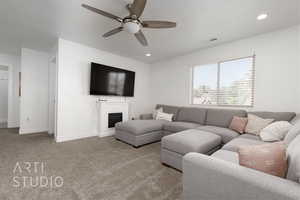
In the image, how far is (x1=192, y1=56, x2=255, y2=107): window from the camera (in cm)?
307

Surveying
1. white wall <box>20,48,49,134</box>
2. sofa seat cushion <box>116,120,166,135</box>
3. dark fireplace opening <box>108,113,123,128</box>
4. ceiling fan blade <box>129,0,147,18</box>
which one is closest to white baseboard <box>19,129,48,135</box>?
white wall <box>20,48,49,134</box>

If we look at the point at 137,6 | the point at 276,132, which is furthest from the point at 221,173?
the point at 137,6

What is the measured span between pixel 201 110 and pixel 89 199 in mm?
3020

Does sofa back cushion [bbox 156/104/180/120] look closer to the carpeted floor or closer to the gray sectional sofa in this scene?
the carpeted floor

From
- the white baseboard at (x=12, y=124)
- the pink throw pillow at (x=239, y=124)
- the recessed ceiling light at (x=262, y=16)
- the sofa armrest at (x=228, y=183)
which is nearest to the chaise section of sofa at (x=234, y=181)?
the sofa armrest at (x=228, y=183)

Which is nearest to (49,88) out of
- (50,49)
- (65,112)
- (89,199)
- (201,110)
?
(50,49)

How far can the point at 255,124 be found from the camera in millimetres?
2455

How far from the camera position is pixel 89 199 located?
1.38 metres

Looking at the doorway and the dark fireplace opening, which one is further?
the doorway

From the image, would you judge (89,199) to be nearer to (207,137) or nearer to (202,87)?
(207,137)

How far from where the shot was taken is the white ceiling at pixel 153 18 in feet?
6.41

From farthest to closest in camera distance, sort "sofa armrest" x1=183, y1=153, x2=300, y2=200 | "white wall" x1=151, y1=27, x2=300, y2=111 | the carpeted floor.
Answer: "white wall" x1=151, y1=27, x2=300, y2=111 < the carpeted floor < "sofa armrest" x1=183, y1=153, x2=300, y2=200

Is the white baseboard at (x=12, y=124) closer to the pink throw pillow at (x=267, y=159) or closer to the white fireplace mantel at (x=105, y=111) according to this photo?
the white fireplace mantel at (x=105, y=111)

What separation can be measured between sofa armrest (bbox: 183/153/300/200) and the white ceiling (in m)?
2.11
